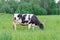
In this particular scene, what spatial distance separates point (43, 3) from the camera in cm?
5734

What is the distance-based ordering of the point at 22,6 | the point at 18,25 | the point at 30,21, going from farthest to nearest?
the point at 22,6, the point at 18,25, the point at 30,21

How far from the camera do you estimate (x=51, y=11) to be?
Answer: 179 ft

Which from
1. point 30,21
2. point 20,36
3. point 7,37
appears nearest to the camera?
point 7,37

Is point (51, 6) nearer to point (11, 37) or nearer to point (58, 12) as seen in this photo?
point (58, 12)

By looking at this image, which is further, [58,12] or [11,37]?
[58,12]

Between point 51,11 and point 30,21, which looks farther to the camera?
point 51,11

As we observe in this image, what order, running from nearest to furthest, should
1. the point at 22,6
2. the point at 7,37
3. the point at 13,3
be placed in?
the point at 7,37, the point at 22,6, the point at 13,3

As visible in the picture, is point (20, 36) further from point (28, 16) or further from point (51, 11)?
point (51, 11)

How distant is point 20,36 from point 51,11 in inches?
1935

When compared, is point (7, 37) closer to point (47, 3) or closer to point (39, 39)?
point (39, 39)

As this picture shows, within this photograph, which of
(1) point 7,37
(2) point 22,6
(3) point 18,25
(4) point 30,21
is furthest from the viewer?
(2) point 22,6

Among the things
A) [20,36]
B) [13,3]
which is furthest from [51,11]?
[20,36]

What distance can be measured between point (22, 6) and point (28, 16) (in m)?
31.2

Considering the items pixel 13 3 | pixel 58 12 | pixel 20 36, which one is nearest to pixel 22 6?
pixel 13 3
